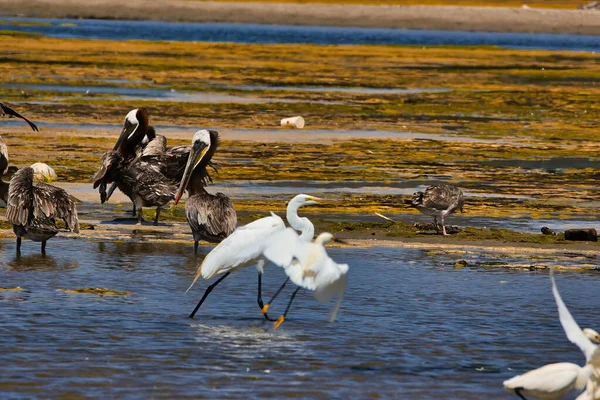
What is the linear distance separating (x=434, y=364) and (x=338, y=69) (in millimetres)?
35282

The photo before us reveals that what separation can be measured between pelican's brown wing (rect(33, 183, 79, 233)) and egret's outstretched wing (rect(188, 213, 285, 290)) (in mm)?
2859

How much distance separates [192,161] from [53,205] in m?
1.89

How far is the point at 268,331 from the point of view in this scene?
9.47m

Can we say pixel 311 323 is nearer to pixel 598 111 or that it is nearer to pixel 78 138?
pixel 78 138

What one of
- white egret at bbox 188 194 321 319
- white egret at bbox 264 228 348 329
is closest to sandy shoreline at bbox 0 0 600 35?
white egret at bbox 188 194 321 319

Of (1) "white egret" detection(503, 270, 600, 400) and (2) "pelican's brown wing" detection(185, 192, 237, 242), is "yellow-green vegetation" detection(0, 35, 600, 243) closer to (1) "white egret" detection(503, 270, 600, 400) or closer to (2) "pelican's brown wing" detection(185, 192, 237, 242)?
(2) "pelican's brown wing" detection(185, 192, 237, 242)

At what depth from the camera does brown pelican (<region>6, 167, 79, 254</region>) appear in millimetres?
11898

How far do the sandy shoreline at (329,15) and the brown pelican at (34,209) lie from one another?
75.2 m

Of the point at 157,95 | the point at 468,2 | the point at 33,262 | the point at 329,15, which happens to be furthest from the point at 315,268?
the point at 468,2

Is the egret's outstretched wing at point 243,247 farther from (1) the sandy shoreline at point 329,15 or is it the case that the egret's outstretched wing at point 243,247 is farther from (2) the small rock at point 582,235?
(1) the sandy shoreline at point 329,15

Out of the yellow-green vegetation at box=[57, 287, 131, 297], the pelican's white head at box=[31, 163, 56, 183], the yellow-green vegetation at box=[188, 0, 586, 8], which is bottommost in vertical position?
the yellow-green vegetation at box=[188, 0, 586, 8]

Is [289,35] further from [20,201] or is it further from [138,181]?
[20,201]

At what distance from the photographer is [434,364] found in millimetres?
8594

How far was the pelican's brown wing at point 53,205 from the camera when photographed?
39.4 feet
